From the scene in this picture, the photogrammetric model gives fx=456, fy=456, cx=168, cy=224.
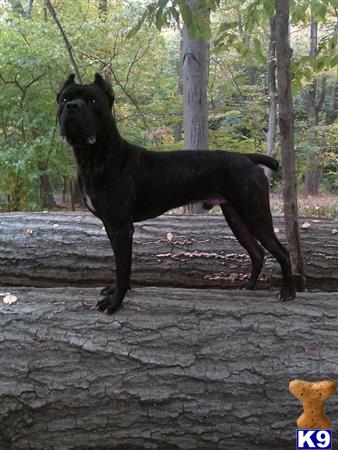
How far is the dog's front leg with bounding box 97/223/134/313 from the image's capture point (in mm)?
2857

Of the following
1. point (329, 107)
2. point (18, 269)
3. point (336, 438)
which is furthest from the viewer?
point (329, 107)

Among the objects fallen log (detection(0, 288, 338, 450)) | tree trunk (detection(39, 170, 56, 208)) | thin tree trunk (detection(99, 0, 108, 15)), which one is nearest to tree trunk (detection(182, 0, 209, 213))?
fallen log (detection(0, 288, 338, 450))

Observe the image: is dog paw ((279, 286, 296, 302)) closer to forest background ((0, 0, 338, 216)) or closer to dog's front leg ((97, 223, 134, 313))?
dog's front leg ((97, 223, 134, 313))

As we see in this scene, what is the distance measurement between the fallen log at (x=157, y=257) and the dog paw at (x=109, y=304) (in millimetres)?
1631

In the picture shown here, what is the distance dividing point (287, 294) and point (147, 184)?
3.96 ft

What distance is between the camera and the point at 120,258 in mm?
2869

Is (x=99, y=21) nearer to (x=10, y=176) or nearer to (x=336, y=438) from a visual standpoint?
(x=10, y=176)

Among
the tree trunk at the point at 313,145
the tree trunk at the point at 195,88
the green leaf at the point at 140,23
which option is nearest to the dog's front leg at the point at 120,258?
the green leaf at the point at 140,23

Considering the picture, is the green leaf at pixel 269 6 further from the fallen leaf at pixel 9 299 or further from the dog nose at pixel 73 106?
the fallen leaf at pixel 9 299

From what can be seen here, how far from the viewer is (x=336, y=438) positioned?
244cm

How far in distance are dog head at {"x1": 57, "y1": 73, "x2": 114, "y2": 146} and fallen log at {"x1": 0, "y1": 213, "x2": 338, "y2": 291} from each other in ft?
7.03

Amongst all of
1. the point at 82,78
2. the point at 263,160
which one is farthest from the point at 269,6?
the point at 82,78

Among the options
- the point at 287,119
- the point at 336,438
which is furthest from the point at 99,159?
the point at 336,438

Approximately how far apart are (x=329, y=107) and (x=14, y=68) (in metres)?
17.2
